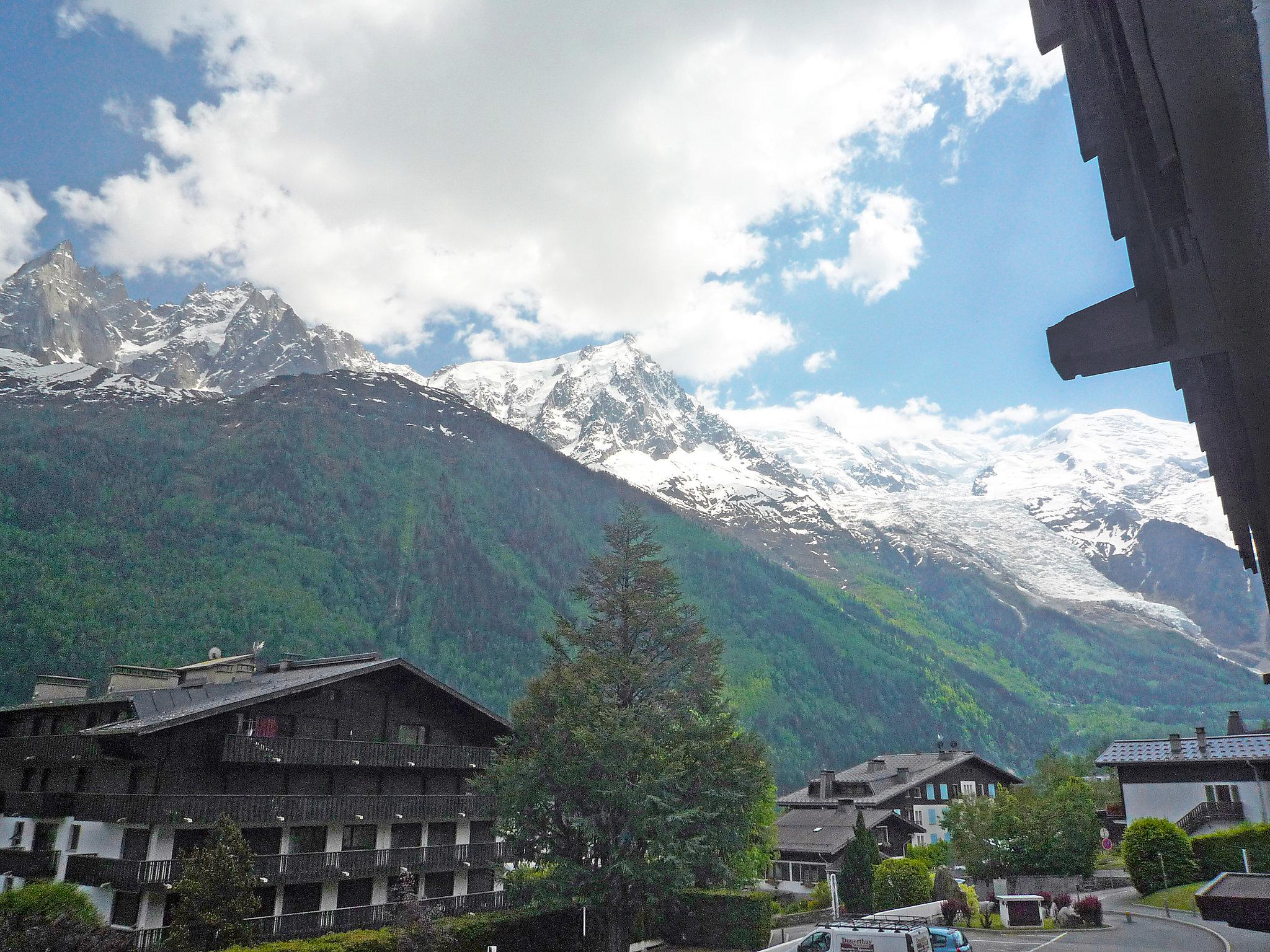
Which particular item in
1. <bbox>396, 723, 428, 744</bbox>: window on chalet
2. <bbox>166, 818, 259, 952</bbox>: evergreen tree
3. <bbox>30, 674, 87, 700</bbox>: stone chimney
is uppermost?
<bbox>30, 674, 87, 700</bbox>: stone chimney

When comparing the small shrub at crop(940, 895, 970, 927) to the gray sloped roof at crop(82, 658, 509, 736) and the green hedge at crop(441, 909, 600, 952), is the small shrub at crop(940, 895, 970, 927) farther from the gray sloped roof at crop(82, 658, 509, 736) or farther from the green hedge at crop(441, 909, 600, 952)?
the gray sloped roof at crop(82, 658, 509, 736)

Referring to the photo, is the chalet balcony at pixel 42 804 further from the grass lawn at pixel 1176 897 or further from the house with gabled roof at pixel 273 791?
the grass lawn at pixel 1176 897

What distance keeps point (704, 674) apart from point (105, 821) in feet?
82.9

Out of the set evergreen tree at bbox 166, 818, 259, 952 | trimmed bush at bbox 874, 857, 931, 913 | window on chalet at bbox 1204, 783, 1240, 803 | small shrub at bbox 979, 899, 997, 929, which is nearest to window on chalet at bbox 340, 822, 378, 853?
evergreen tree at bbox 166, 818, 259, 952

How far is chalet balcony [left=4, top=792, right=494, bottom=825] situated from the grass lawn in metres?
33.3

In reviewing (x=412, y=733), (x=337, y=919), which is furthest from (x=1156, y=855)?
(x=337, y=919)

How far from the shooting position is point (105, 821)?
1345 inches

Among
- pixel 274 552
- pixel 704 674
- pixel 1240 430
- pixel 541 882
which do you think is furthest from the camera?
pixel 274 552

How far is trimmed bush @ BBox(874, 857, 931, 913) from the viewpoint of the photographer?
48000 mm

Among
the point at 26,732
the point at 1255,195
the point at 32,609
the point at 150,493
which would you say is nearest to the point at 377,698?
the point at 26,732

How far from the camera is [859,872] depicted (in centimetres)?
4969

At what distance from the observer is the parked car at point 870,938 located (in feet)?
85.3

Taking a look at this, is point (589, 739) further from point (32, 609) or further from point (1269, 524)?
point (32, 609)

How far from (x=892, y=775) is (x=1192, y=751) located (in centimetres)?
3475
